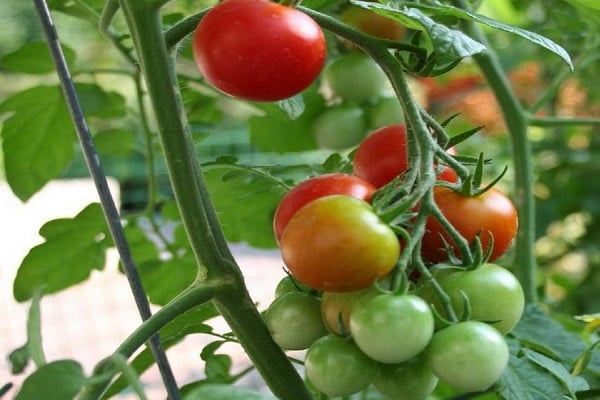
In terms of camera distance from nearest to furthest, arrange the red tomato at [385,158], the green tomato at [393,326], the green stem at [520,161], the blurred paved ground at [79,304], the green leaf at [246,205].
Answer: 1. the green tomato at [393,326]
2. the red tomato at [385,158]
3. the green leaf at [246,205]
4. the green stem at [520,161]
5. the blurred paved ground at [79,304]

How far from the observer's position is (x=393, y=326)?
0.40 meters

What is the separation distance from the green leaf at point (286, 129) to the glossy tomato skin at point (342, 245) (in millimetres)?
475

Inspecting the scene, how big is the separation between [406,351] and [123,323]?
11.4ft

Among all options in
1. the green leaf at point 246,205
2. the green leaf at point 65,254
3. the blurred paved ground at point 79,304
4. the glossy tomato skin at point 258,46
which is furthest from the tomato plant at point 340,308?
the blurred paved ground at point 79,304

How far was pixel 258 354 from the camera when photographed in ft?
1.77

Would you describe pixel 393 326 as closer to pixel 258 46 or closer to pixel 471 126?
pixel 258 46

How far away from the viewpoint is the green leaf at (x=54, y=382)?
421mm

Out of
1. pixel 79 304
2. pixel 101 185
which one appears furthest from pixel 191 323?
pixel 79 304

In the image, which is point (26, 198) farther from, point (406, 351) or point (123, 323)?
point (123, 323)

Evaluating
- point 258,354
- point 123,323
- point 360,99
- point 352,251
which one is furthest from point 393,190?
point 123,323

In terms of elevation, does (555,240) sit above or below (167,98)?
below

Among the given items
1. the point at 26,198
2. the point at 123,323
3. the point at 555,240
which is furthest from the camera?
the point at 123,323

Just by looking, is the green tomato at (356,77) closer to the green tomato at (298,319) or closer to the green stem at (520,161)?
the green stem at (520,161)

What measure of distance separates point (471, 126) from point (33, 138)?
0.65 metres
